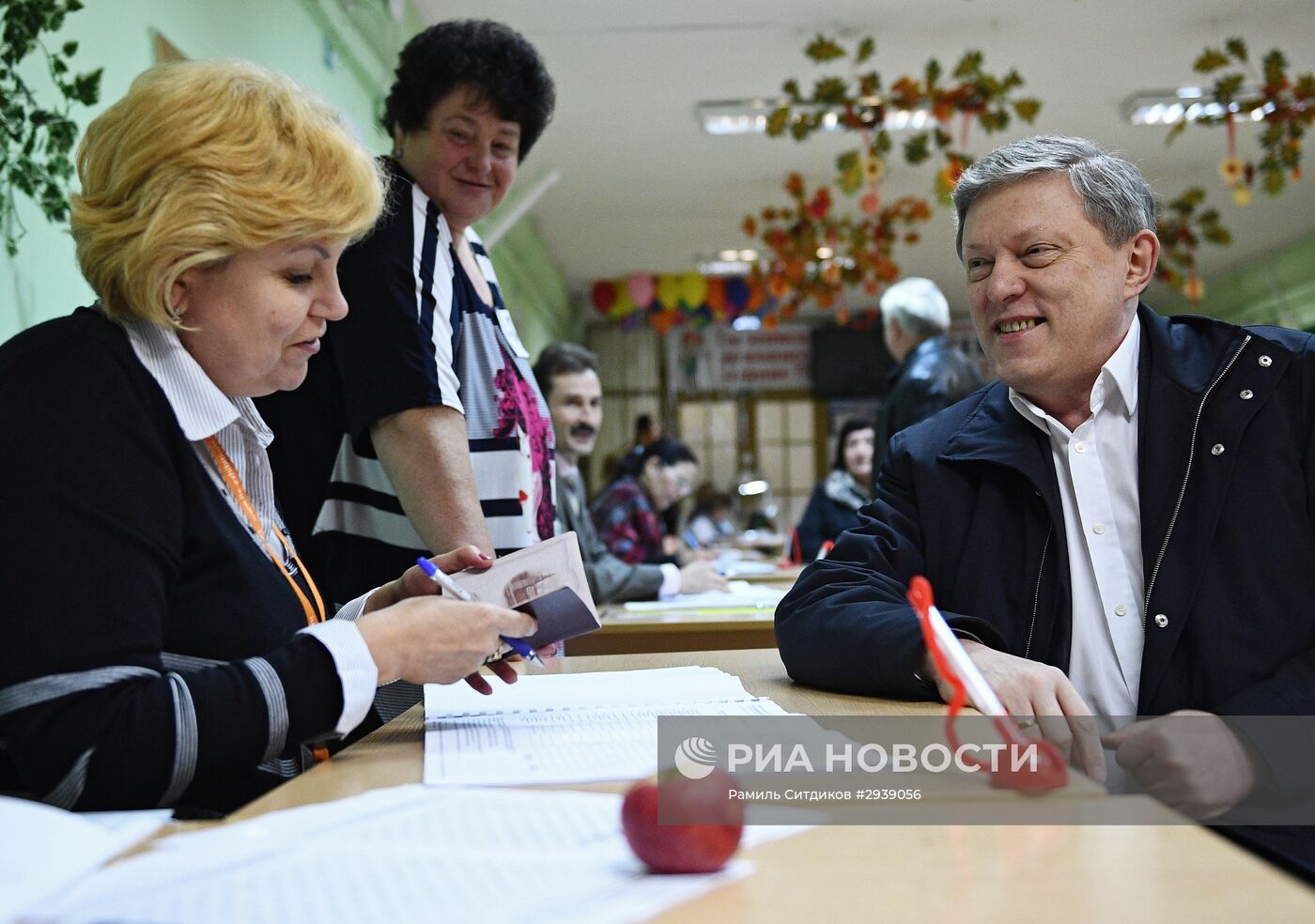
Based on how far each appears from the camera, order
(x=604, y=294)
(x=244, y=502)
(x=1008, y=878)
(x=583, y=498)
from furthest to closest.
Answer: (x=604, y=294)
(x=583, y=498)
(x=244, y=502)
(x=1008, y=878)

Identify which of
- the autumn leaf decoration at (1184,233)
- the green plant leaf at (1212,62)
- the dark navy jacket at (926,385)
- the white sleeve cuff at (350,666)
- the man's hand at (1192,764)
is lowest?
the man's hand at (1192,764)

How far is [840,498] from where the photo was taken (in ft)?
18.4

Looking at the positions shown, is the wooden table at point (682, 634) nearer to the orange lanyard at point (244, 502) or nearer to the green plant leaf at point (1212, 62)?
the orange lanyard at point (244, 502)

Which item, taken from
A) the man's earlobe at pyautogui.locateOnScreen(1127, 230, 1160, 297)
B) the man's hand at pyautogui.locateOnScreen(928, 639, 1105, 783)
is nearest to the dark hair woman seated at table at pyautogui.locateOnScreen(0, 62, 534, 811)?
the man's hand at pyautogui.locateOnScreen(928, 639, 1105, 783)

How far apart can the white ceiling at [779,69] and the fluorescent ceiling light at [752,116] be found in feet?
0.43

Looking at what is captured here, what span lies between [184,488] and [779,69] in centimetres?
572

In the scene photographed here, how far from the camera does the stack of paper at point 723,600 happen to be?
2918 mm

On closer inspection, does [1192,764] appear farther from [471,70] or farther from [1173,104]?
[1173,104]

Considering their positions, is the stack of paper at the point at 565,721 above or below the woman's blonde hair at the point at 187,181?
below

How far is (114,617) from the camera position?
37.4 inches

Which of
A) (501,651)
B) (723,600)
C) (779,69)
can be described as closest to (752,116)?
(779,69)

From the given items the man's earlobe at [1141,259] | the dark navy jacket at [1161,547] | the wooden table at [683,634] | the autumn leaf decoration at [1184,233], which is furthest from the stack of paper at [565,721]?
the autumn leaf decoration at [1184,233]

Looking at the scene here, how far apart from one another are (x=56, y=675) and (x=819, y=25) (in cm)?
549

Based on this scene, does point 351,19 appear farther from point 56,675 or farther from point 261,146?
point 56,675
